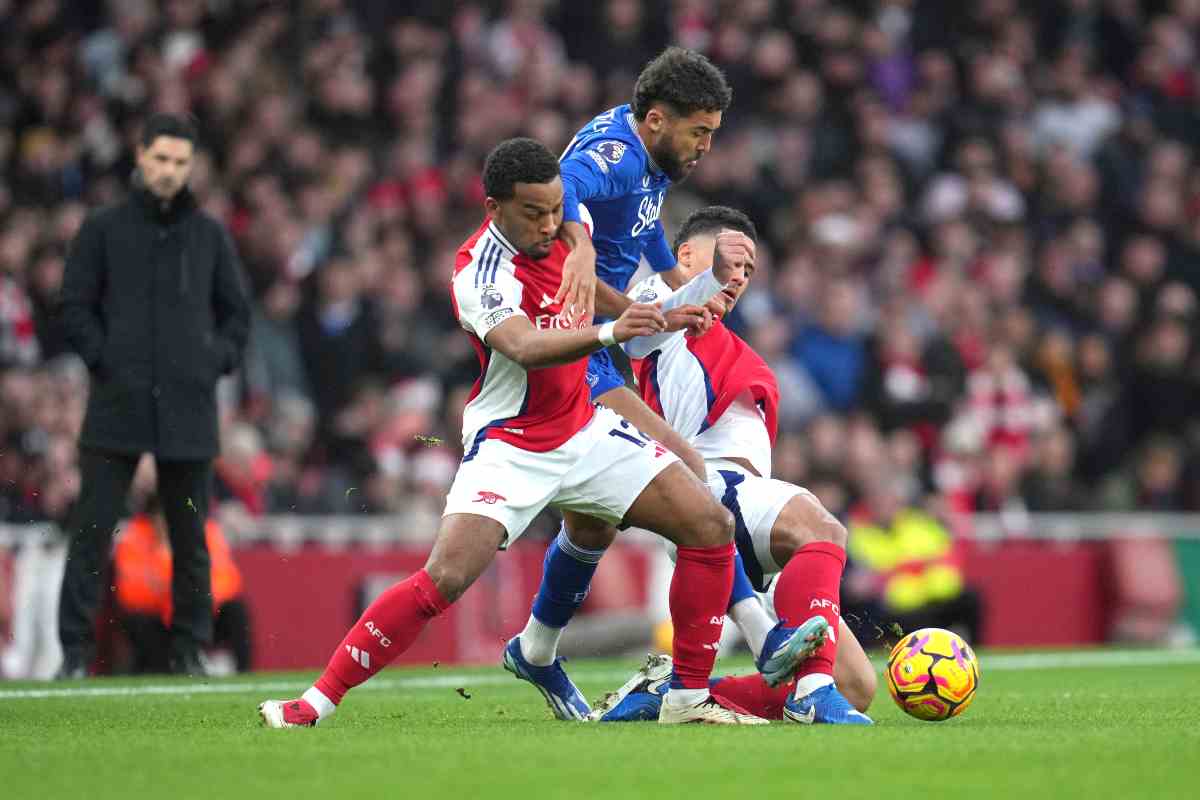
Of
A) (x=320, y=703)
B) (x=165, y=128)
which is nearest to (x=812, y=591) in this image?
(x=320, y=703)

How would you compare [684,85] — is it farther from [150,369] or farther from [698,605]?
[150,369]

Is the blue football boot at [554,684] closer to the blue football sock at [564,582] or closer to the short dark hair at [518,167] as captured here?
the blue football sock at [564,582]

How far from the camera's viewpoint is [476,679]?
1067cm

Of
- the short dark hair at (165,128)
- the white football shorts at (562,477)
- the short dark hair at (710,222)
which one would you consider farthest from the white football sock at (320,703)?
the short dark hair at (165,128)

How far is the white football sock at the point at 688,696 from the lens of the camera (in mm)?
7055

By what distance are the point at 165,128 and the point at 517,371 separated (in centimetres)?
350

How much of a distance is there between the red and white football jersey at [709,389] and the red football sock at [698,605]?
967 millimetres

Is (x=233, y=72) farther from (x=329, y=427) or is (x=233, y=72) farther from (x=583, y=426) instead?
(x=583, y=426)

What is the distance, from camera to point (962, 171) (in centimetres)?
1855

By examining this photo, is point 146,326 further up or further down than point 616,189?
further down

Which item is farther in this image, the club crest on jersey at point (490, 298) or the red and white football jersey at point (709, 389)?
the red and white football jersey at point (709, 389)

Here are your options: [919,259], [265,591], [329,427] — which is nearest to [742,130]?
[919,259]

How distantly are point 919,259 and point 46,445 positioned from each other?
862 cm

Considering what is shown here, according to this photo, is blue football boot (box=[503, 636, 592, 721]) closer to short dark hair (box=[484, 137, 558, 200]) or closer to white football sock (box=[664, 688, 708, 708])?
white football sock (box=[664, 688, 708, 708])
